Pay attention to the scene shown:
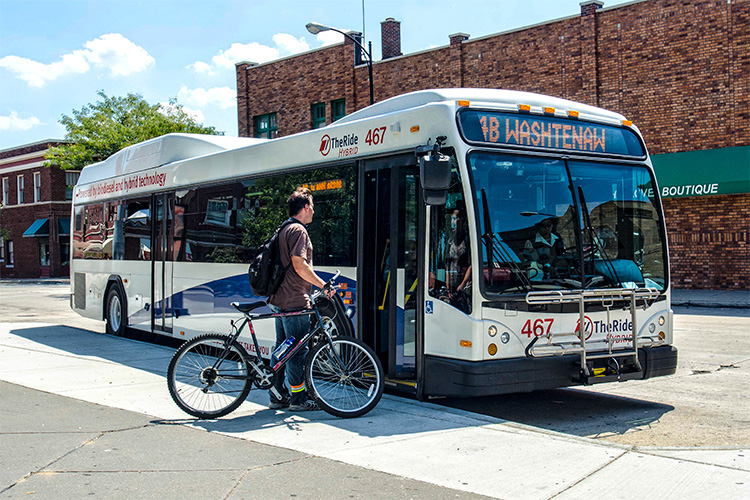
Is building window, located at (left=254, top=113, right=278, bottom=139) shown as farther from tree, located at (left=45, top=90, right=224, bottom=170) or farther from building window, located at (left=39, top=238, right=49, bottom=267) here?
building window, located at (left=39, top=238, right=49, bottom=267)

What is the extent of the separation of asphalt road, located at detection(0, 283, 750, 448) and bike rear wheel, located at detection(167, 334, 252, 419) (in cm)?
218

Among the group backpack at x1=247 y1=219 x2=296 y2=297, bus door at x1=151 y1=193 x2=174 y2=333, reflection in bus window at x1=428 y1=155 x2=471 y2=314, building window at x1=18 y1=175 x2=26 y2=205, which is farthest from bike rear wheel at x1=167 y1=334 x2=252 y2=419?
building window at x1=18 y1=175 x2=26 y2=205

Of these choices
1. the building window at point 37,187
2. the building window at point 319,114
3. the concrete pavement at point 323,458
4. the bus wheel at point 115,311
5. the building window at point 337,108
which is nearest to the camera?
the concrete pavement at point 323,458

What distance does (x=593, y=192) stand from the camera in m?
7.36

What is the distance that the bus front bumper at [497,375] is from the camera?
6.64 metres

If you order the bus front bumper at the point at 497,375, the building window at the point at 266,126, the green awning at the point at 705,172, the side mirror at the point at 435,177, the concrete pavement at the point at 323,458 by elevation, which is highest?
the building window at the point at 266,126

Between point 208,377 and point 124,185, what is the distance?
8030 millimetres

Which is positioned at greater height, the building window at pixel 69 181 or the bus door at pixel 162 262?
the building window at pixel 69 181

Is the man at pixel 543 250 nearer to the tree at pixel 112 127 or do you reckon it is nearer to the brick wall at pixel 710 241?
the brick wall at pixel 710 241

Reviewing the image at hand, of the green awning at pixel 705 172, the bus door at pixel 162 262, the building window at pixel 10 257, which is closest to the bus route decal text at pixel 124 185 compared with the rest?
the bus door at pixel 162 262

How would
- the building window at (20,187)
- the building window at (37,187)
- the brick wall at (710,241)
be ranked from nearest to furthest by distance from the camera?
the brick wall at (710,241) → the building window at (37,187) → the building window at (20,187)

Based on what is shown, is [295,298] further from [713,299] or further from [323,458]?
[713,299]

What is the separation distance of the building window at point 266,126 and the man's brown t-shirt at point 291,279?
30519mm

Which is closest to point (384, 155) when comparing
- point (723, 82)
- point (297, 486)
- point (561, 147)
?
point (561, 147)
